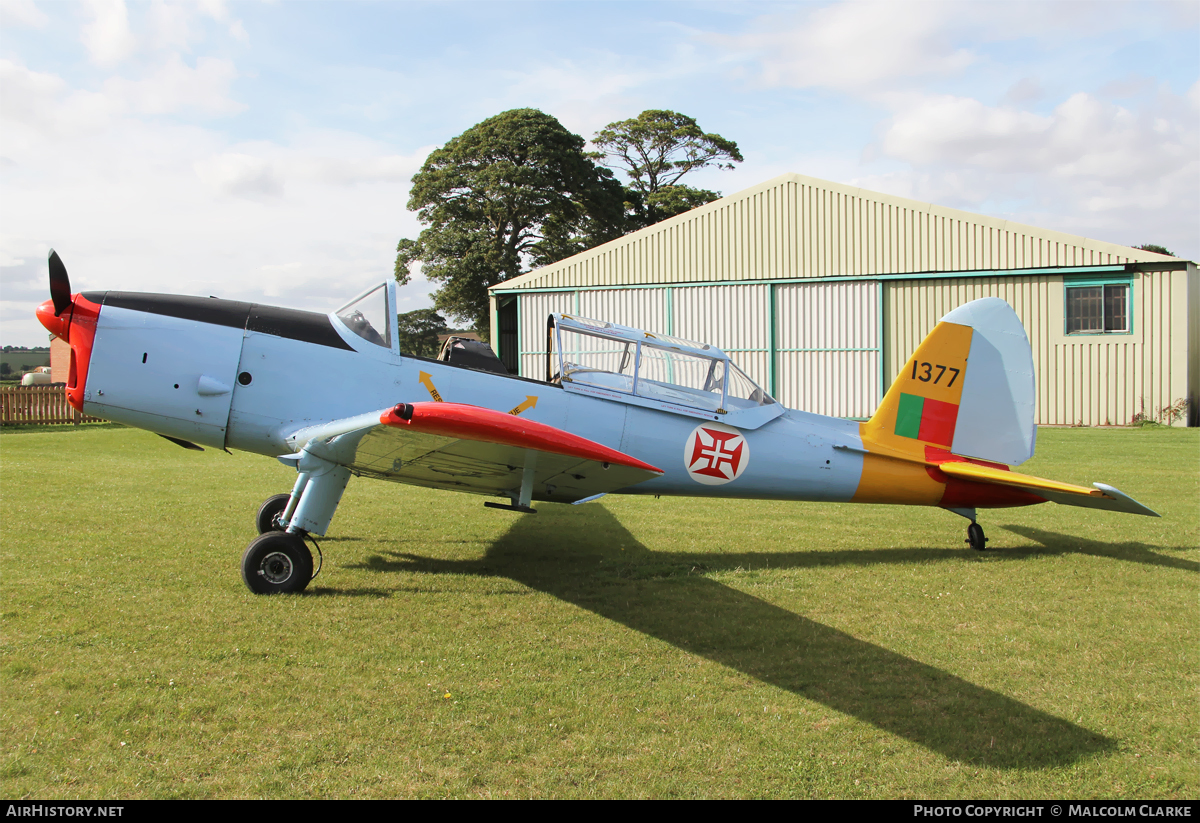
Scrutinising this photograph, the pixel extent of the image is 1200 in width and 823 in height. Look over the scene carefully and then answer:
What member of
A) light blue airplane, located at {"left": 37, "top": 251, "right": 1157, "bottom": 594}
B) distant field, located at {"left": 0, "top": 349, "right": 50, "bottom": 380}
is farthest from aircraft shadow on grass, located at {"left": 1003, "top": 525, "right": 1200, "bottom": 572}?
distant field, located at {"left": 0, "top": 349, "right": 50, "bottom": 380}

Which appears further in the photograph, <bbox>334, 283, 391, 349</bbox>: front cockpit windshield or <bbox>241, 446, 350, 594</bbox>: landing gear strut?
<bbox>334, 283, 391, 349</bbox>: front cockpit windshield

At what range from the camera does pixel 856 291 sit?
21.0m

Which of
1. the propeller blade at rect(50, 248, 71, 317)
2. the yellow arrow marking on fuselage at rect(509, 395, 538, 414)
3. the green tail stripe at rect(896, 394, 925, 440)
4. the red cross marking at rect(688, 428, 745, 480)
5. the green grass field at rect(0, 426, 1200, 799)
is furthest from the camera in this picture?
the green tail stripe at rect(896, 394, 925, 440)

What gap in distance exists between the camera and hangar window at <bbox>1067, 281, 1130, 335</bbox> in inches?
741

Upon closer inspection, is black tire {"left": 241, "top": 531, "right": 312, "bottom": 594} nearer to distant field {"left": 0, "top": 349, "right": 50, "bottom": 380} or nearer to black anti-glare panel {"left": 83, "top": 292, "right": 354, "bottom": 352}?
black anti-glare panel {"left": 83, "top": 292, "right": 354, "bottom": 352}

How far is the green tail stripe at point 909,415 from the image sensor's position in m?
6.97

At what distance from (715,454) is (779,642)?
209cm

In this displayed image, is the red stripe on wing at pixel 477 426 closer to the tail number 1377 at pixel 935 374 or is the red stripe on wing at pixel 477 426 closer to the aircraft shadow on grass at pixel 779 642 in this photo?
the aircraft shadow on grass at pixel 779 642

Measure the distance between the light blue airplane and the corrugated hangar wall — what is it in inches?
456

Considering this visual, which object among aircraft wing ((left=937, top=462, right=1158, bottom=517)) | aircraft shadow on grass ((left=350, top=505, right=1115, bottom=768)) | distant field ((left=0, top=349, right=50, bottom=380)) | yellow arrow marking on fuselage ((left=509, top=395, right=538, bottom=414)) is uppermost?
distant field ((left=0, top=349, right=50, bottom=380))

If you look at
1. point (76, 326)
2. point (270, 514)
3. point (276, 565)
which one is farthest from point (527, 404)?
point (76, 326)

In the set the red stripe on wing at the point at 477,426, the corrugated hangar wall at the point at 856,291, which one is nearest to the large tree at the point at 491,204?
the corrugated hangar wall at the point at 856,291

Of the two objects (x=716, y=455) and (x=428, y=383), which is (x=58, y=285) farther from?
(x=716, y=455)
